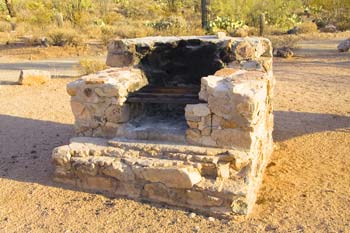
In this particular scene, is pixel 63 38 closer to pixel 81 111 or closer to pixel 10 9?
pixel 81 111

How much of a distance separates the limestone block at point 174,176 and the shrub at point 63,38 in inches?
532

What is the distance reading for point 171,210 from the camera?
13.1 ft

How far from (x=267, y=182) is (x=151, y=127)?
1.45m

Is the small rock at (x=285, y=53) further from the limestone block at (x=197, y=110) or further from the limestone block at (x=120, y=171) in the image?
the limestone block at (x=120, y=171)

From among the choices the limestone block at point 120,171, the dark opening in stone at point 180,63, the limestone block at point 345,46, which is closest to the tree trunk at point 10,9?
the limestone block at point 345,46

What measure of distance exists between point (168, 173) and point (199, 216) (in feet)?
1.64

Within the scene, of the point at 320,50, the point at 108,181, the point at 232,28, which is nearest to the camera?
the point at 108,181

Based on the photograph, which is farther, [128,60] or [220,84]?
[128,60]

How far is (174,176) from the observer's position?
12.9 feet

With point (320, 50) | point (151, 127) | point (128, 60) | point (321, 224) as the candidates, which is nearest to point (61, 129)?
point (128, 60)

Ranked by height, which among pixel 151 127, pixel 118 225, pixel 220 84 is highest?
pixel 220 84

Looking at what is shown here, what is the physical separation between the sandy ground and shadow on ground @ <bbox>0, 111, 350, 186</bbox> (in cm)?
1

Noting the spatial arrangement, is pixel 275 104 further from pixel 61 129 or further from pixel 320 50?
pixel 320 50

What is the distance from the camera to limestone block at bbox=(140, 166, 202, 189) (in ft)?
12.7
